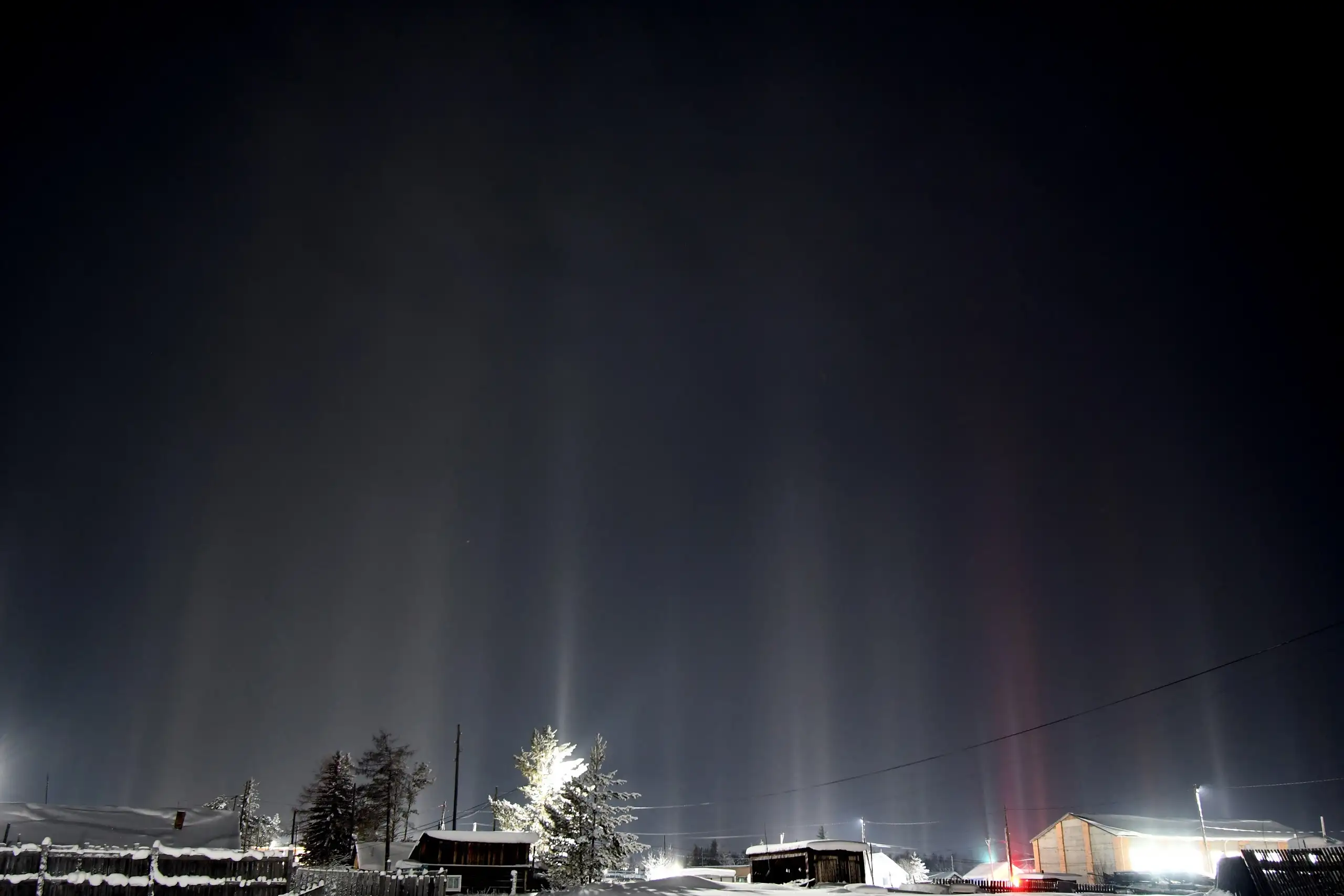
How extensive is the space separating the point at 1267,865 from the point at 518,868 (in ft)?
117

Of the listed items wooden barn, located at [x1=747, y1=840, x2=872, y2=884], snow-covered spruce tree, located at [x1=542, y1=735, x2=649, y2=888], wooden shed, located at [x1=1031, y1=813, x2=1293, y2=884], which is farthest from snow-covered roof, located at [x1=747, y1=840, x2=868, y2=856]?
wooden shed, located at [x1=1031, y1=813, x2=1293, y2=884]

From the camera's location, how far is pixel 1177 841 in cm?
8038

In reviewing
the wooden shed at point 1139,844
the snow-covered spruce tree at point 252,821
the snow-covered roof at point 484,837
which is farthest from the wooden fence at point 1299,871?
the snow-covered spruce tree at point 252,821

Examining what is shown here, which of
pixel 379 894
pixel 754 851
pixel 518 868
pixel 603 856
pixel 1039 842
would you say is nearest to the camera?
pixel 379 894

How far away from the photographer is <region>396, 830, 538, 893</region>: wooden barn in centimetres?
4456

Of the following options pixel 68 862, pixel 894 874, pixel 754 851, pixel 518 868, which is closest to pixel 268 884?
pixel 68 862

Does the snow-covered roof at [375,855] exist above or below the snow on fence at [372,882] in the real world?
below

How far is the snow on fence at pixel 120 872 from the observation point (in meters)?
18.3

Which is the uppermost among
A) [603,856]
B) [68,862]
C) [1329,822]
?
[68,862]

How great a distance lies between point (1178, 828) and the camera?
279 feet

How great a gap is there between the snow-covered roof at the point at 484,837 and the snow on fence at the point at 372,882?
43.9ft

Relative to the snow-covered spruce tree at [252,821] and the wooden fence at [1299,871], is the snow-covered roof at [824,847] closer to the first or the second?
the wooden fence at [1299,871]

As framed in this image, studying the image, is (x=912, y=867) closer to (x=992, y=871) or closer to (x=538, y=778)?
(x=992, y=871)

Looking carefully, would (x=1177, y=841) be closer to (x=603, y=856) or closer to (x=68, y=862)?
(x=603, y=856)
